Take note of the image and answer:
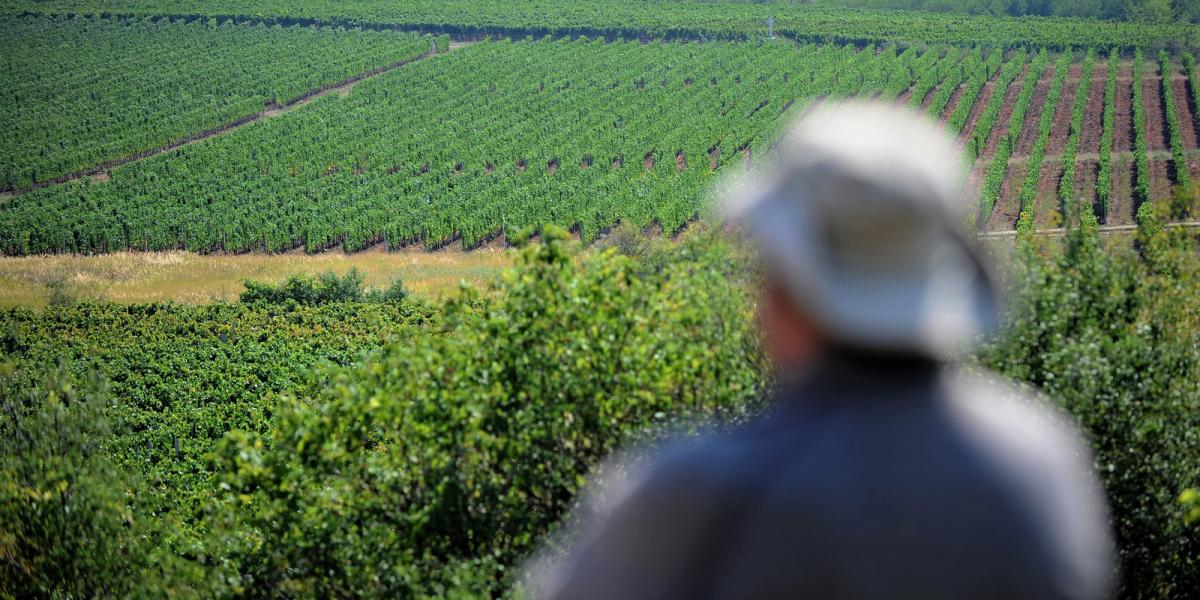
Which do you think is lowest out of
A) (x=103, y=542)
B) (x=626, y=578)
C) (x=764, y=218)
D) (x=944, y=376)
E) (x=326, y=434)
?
(x=103, y=542)

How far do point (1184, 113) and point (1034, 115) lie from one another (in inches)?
286

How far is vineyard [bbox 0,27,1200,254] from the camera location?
52156 mm

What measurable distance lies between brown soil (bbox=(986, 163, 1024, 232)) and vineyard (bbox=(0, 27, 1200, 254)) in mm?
132

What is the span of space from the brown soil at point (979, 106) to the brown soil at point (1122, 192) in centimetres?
833

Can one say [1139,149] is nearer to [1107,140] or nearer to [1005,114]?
[1107,140]

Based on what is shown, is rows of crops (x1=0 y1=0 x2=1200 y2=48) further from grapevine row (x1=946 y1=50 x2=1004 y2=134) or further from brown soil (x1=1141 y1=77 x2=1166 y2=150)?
brown soil (x1=1141 y1=77 x2=1166 y2=150)

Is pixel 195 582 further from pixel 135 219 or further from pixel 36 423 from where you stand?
pixel 135 219

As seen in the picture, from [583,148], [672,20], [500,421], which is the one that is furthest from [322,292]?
[672,20]

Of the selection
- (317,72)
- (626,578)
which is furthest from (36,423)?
(317,72)

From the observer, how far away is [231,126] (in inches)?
2884

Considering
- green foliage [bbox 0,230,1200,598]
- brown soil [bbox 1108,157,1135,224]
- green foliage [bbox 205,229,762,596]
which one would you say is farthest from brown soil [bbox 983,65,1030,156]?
green foliage [bbox 205,229,762,596]

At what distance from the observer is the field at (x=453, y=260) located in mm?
9844

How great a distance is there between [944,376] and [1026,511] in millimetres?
269

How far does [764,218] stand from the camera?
2.22 meters
